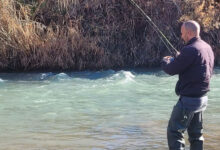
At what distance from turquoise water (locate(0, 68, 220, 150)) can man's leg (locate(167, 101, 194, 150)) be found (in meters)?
1.32

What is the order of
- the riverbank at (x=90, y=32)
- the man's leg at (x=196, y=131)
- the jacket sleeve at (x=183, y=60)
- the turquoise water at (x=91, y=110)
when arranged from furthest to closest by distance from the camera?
the riverbank at (x=90, y=32) → the turquoise water at (x=91, y=110) → the man's leg at (x=196, y=131) → the jacket sleeve at (x=183, y=60)

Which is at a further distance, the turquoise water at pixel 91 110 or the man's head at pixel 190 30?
the turquoise water at pixel 91 110

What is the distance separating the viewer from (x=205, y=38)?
12922 mm

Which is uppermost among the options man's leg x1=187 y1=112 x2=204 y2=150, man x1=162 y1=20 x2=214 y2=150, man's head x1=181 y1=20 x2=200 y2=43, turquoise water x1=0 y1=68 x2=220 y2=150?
man's head x1=181 y1=20 x2=200 y2=43

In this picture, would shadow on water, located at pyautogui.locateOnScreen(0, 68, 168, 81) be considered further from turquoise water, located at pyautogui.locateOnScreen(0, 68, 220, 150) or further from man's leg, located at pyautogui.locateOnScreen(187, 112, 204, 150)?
man's leg, located at pyautogui.locateOnScreen(187, 112, 204, 150)

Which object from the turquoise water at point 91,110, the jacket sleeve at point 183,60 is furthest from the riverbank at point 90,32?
the jacket sleeve at point 183,60

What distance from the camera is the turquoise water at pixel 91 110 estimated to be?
6.17 meters

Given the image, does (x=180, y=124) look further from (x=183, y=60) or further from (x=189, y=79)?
(x=183, y=60)

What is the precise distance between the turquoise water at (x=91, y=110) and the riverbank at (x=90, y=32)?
0.50m

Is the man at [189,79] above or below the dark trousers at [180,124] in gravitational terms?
above

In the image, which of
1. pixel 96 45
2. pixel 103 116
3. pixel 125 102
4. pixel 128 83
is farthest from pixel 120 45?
pixel 103 116

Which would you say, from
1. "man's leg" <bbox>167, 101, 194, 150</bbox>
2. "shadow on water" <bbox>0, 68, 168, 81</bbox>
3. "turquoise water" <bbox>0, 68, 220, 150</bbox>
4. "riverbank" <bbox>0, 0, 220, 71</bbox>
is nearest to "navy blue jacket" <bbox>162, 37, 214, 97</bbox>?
"man's leg" <bbox>167, 101, 194, 150</bbox>

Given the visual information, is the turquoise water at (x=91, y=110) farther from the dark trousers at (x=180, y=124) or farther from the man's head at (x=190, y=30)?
the man's head at (x=190, y=30)

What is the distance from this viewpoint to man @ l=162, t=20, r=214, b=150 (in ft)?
14.6
